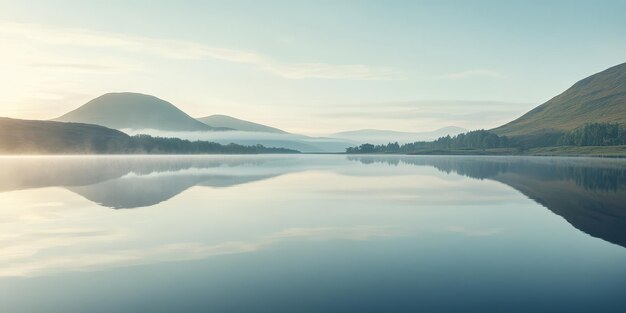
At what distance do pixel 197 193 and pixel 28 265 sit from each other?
31791 mm

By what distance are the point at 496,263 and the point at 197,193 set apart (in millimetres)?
38450

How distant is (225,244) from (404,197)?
28312mm

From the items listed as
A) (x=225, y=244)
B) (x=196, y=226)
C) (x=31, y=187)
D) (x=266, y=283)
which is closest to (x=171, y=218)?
(x=196, y=226)

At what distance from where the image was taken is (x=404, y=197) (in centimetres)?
4950

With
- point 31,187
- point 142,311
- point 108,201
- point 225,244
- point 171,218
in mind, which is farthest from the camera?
point 31,187

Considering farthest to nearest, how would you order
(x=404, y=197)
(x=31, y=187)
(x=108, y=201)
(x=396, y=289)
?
1. (x=31, y=187)
2. (x=404, y=197)
3. (x=108, y=201)
4. (x=396, y=289)

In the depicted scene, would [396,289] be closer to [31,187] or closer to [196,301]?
[196,301]

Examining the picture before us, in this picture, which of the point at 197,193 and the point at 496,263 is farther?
the point at 197,193

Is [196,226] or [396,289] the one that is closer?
[396,289]

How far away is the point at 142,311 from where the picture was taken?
14.9 metres

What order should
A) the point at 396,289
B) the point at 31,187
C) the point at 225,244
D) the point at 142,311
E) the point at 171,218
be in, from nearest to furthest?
the point at 142,311, the point at 396,289, the point at 225,244, the point at 171,218, the point at 31,187

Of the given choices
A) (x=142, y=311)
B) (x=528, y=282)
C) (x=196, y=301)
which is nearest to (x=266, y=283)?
(x=196, y=301)

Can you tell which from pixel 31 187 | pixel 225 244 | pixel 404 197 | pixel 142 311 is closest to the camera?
pixel 142 311

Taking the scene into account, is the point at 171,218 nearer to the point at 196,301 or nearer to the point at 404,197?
the point at 196,301
